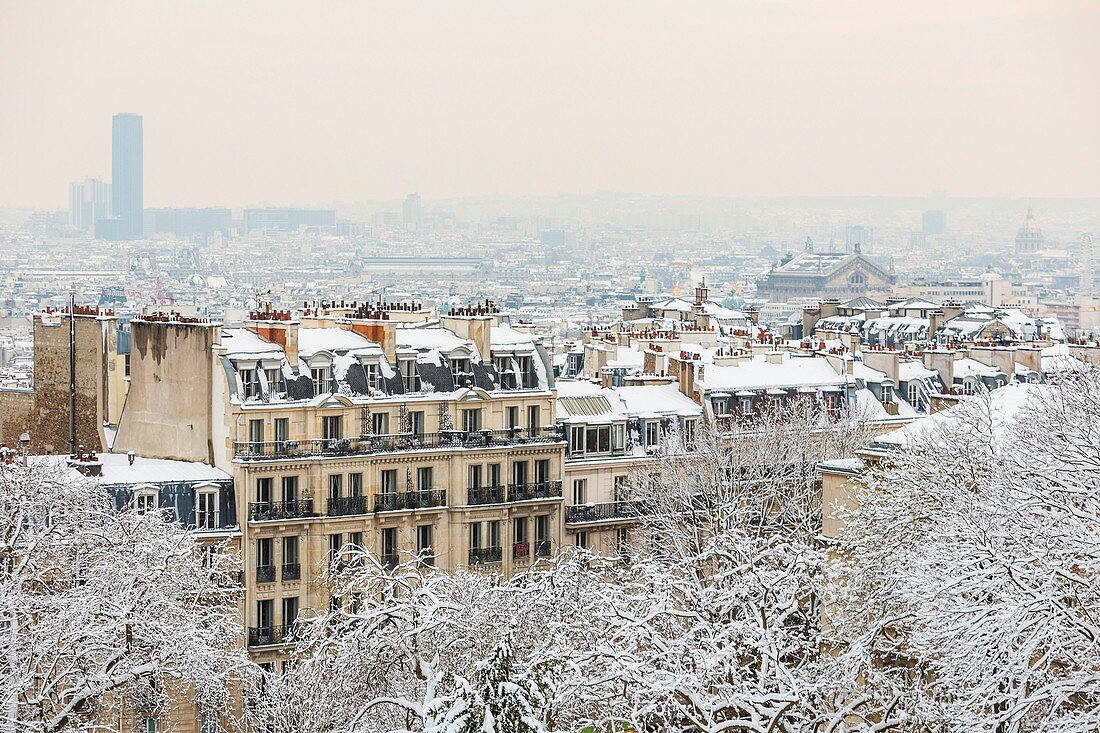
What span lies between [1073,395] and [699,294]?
83075mm

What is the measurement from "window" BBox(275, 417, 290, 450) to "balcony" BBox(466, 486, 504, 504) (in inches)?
185

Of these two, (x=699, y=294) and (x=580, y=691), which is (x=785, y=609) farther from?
(x=699, y=294)

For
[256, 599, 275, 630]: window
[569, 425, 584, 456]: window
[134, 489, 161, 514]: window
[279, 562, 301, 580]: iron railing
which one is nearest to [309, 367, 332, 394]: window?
[279, 562, 301, 580]: iron railing

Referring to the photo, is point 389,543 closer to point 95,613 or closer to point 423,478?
point 423,478

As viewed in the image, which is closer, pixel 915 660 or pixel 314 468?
pixel 915 660

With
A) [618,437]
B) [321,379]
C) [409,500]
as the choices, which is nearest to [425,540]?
[409,500]

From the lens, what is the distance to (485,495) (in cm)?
4619

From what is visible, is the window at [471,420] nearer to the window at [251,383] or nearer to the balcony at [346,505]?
the balcony at [346,505]

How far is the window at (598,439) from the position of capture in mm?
48938

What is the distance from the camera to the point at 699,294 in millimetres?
116375

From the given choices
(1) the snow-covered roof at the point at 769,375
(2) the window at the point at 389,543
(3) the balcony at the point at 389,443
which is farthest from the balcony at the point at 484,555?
(1) the snow-covered roof at the point at 769,375

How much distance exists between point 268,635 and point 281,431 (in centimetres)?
457

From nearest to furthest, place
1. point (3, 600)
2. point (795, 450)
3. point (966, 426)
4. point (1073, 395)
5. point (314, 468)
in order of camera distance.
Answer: point (3, 600), point (1073, 395), point (966, 426), point (314, 468), point (795, 450)

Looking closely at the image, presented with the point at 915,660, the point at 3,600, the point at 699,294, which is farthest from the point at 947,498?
the point at 699,294
